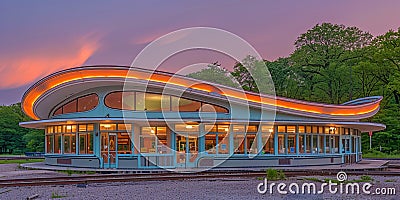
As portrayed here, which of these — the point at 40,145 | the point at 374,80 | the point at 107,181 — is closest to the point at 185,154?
the point at 107,181

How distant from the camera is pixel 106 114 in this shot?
28188 mm

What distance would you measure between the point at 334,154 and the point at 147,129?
11.7 metres

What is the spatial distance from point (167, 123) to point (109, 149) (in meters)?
3.54

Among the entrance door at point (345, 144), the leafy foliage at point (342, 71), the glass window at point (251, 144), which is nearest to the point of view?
the glass window at point (251, 144)

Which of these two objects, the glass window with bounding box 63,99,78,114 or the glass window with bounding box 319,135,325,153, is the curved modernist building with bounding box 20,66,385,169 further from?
the glass window with bounding box 319,135,325,153

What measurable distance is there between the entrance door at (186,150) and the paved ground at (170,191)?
318 inches

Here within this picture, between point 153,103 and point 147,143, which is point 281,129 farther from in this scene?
point 147,143

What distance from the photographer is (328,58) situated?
59688mm

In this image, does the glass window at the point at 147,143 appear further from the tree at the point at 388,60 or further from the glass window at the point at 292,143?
the tree at the point at 388,60

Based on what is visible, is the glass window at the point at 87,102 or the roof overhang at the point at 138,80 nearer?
the roof overhang at the point at 138,80

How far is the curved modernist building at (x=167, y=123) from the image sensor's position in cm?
2769
